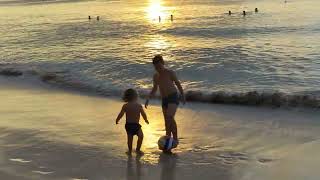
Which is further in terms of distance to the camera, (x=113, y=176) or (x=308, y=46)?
(x=308, y=46)

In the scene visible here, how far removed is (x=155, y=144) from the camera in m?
9.13

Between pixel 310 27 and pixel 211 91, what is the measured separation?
65.1ft

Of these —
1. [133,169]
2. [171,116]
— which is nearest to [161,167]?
[133,169]

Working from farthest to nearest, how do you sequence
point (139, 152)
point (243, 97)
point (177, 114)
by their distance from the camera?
point (243, 97) → point (177, 114) → point (139, 152)

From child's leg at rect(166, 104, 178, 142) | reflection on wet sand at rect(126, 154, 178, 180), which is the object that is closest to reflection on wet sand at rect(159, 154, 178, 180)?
reflection on wet sand at rect(126, 154, 178, 180)

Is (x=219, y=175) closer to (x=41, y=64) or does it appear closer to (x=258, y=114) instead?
(x=258, y=114)

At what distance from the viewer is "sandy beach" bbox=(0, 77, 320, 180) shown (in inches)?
299

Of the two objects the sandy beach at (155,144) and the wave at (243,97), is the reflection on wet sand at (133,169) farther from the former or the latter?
the wave at (243,97)

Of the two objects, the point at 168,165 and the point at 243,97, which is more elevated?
the point at 168,165

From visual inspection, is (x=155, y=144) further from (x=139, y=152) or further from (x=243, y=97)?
(x=243, y=97)

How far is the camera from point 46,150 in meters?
8.85

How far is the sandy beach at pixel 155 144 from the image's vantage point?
7.61 m

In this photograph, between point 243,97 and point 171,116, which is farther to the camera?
point 243,97

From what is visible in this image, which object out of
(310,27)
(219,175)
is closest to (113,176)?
(219,175)
